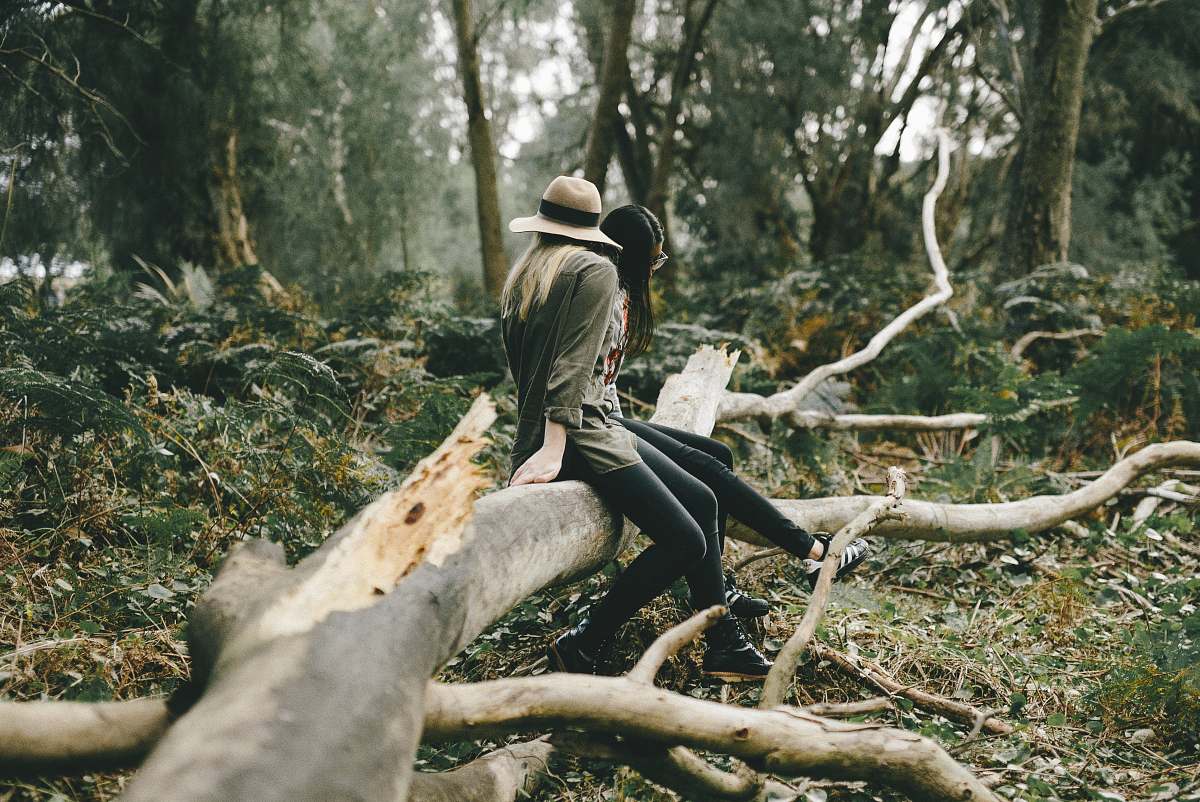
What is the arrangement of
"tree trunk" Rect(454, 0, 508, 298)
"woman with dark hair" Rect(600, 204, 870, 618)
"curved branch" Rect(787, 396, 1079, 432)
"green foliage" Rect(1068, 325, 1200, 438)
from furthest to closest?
"tree trunk" Rect(454, 0, 508, 298) < "green foliage" Rect(1068, 325, 1200, 438) < "curved branch" Rect(787, 396, 1079, 432) < "woman with dark hair" Rect(600, 204, 870, 618)

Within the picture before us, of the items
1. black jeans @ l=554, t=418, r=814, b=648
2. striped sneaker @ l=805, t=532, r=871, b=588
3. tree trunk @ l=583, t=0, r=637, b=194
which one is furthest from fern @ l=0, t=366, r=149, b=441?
tree trunk @ l=583, t=0, r=637, b=194

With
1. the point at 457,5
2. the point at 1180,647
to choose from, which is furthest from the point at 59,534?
the point at 457,5

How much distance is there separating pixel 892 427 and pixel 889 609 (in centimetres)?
287

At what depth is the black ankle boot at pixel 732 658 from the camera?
126 inches

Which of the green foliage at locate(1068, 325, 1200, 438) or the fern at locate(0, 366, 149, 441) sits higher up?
the fern at locate(0, 366, 149, 441)

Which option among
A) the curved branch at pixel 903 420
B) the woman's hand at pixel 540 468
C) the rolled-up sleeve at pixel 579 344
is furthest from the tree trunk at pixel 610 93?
the woman's hand at pixel 540 468

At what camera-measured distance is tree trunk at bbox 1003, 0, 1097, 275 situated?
9734mm

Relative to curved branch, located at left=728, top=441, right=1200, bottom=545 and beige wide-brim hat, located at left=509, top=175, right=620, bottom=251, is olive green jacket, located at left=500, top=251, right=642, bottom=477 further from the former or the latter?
curved branch, located at left=728, top=441, right=1200, bottom=545

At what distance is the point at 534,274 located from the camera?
10.6 feet

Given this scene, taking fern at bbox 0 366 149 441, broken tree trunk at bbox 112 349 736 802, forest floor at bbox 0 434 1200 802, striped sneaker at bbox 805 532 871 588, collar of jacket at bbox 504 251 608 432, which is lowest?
forest floor at bbox 0 434 1200 802

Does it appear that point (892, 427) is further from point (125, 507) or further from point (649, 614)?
point (125, 507)

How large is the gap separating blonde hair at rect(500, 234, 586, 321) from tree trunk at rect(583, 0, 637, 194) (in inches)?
320

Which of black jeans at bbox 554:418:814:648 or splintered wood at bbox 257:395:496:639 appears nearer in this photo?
splintered wood at bbox 257:395:496:639

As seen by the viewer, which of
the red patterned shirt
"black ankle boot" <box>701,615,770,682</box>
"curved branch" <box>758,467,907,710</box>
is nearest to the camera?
"curved branch" <box>758,467,907,710</box>
